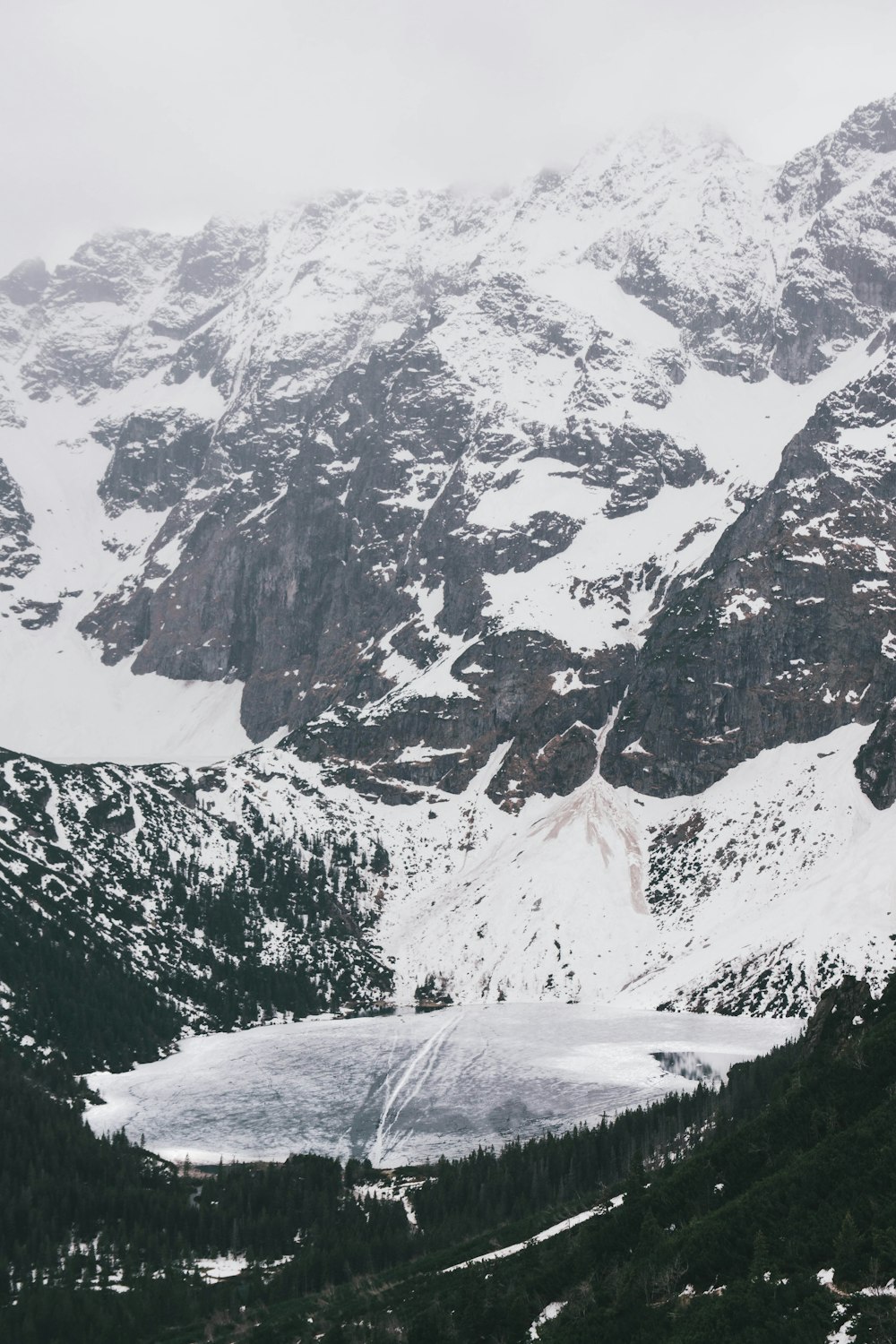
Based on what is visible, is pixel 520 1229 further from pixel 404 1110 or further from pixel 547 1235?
pixel 404 1110

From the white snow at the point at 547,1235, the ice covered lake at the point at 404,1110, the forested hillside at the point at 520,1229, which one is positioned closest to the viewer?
the forested hillside at the point at 520,1229

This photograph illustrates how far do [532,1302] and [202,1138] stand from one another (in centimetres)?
10095

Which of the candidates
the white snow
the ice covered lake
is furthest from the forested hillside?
the ice covered lake

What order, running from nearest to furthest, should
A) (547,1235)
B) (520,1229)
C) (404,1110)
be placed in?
(547,1235), (520,1229), (404,1110)

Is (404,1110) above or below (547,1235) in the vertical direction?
below

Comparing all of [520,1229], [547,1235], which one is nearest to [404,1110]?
[520,1229]

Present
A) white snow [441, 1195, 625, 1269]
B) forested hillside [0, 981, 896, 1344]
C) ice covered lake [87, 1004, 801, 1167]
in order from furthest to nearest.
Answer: ice covered lake [87, 1004, 801, 1167] < white snow [441, 1195, 625, 1269] < forested hillside [0, 981, 896, 1344]

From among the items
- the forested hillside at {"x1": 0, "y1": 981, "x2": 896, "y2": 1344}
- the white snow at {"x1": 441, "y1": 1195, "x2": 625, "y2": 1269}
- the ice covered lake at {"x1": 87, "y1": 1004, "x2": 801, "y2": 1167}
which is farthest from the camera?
the ice covered lake at {"x1": 87, "y1": 1004, "x2": 801, "y2": 1167}

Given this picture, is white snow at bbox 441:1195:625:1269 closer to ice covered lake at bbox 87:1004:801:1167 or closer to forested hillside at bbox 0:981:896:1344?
forested hillside at bbox 0:981:896:1344

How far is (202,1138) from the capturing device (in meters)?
176

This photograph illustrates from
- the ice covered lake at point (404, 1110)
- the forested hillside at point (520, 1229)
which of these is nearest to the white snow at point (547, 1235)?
the forested hillside at point (520, 1229)

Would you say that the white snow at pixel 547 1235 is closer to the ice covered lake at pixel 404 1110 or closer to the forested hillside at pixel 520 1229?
the forested hillside at pixel 520 1229

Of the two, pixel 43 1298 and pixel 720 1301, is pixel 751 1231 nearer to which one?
pixel 720 1301

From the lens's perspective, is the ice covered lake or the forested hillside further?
the ice covered lake
